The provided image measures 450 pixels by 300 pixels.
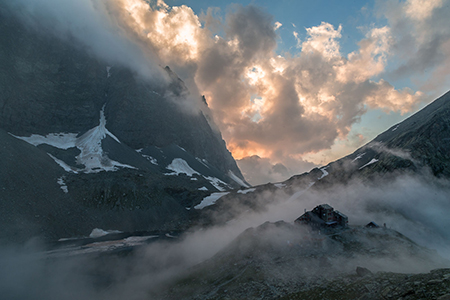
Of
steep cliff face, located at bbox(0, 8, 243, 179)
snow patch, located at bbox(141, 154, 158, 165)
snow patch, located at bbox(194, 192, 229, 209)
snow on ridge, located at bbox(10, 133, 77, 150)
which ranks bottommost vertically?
snow patch, located at bbox(194, 192, 229, 209)

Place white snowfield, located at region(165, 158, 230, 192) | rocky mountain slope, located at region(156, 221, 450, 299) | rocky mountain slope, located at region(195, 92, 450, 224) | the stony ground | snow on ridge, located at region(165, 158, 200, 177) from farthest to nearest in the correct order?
snow on ridge, located at region(165, 158, 200, 177) < white snowfield, located at region(165, 158, 230, 192) < rocky mountain slope, located at region(195, 92, 450, 224) < rocky mountain slope, located at region(156, 221, 450, 299) < the stony ground

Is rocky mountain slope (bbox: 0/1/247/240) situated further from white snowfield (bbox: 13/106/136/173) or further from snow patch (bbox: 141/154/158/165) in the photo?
snow patch (bbox: 141/154/158/165)

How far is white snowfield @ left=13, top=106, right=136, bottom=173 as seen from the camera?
400ft

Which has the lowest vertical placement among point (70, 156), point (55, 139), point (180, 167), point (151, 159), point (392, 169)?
point (392, 169)

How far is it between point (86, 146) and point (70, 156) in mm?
17588

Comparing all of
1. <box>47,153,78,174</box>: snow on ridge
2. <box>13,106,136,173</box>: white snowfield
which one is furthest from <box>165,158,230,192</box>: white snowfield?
<box>47,153,78,174</box>: snow on ridge

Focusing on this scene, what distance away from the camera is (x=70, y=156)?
404 ft

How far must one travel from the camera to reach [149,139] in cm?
19262

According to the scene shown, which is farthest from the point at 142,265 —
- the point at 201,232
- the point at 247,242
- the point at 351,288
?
the point at 351,288

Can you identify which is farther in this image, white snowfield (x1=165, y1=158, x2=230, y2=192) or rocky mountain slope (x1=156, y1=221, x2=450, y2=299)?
white snowfield (x1=165, y1=158, x2=230, y2=192)

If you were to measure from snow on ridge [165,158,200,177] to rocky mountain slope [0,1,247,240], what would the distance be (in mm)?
903

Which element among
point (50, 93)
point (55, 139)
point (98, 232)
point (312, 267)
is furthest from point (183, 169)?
point (312, 267)

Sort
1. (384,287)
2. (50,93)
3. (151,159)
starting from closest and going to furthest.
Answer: (384,287) < (50,93) < (151,159)

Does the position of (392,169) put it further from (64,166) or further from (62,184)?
(64,166)
